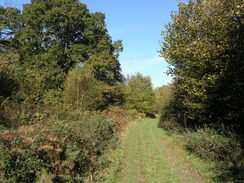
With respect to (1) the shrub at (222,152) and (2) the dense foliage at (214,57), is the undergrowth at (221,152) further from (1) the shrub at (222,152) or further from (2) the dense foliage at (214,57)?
(2) the dense foliage at (214,57)

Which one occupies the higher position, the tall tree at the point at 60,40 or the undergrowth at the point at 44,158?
the tall tree at the point at 60,40

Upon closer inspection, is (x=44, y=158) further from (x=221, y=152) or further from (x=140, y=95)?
(x=140, y=95)

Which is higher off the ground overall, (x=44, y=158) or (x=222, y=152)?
(x=44, y=158)

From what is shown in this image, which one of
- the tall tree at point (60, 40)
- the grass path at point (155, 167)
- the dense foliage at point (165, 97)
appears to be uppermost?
the tall tree at point (60, 40)

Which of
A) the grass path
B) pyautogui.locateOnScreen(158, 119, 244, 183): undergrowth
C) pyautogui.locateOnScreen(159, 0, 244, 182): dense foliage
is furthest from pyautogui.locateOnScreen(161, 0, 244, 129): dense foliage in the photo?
the grass path

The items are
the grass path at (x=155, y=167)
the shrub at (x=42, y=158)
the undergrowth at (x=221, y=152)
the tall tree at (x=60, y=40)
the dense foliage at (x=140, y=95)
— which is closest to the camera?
the shrub at (x=42, y=158)

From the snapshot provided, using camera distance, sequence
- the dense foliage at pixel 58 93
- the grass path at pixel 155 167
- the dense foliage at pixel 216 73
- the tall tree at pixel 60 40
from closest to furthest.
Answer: the dense foliage at pixel 58 93
the grass path at pixel 155 167
the dense foliage at pixel 216 73
the tall tree at pixel 60 40

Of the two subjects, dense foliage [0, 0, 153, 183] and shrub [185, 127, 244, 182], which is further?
shrub [185, 127, 244, 182]

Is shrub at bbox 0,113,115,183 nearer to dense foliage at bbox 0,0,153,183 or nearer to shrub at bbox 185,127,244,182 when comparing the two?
dense foliage at bbox 0,0,153,183

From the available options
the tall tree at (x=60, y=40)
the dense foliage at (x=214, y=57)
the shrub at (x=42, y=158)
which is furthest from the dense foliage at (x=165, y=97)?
the shrub at (x=42, y=158)

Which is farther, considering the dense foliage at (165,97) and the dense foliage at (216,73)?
the dense foliage at (165,97)

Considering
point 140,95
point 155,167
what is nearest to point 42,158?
point 155,167

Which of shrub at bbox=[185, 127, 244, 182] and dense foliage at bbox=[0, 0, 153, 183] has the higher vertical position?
dense foliage at bbox=[0, 0, 153, 183]

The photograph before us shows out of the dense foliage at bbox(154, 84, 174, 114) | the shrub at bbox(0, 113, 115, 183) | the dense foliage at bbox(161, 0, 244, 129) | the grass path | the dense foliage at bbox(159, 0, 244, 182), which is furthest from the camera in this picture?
the dense foliage at bbox(154, 84, 174, 114)
